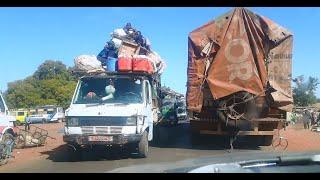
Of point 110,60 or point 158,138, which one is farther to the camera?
point 158,138

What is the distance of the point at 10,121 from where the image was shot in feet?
45.5

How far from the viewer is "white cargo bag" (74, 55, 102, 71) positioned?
13086mm

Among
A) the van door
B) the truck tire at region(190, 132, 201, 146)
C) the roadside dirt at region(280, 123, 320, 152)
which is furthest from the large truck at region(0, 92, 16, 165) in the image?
the roadside dirt at region(280, 123, 320, 152)

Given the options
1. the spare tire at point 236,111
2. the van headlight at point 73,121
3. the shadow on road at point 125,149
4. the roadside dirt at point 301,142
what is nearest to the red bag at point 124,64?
the van headlight at point 73,121

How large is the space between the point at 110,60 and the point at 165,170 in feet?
36.5

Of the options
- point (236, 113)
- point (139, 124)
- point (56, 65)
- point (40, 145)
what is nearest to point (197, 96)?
point (236, 113)

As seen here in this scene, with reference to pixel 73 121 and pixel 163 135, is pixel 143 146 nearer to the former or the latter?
pixel 73 121

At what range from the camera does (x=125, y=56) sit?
1320 centimetres

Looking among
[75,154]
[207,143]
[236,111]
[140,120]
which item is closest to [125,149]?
[75,154]

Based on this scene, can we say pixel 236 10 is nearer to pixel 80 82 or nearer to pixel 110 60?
pixel 110 60

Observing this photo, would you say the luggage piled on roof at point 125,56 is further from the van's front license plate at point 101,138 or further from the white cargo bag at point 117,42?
the van's front license plate at point 101,138

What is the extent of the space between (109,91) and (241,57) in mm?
3711

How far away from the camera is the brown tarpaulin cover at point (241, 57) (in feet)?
42.8

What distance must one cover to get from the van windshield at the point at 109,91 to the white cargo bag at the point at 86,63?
1.50 feet
